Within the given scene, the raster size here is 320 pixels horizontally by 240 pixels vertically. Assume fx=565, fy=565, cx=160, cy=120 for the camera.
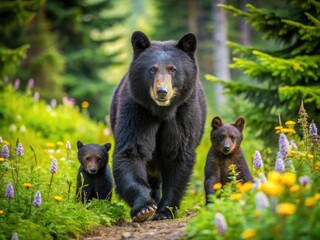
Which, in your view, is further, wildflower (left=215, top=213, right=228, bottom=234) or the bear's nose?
the bear's nose

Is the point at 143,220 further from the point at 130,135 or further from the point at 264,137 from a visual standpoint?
the point at 264,137

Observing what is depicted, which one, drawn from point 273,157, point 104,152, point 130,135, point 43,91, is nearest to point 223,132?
point 130,135

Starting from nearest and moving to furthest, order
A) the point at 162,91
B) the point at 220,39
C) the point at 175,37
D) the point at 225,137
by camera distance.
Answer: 1. the point at 162,91
2. the point at 225,137
3. the point at 220,39
4. the point at 175,37

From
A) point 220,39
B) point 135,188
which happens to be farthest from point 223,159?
point 220,39

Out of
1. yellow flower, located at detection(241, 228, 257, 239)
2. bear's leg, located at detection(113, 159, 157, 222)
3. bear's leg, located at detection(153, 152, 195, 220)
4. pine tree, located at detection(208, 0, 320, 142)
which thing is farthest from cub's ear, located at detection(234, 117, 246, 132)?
yellow flower, located at detection(241, 228, 257, 239)

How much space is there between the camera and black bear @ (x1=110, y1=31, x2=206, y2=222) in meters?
6.33

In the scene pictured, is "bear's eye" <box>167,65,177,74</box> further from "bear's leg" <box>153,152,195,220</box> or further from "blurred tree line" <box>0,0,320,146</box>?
"blurred tree line" <box>0,0,320,146</box>

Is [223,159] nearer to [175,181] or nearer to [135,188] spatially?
[175,181]

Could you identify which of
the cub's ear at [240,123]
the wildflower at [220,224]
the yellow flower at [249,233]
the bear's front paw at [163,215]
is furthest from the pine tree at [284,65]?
the yellow flower at [249,233]

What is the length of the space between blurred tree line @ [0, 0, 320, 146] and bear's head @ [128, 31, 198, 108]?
1.21m

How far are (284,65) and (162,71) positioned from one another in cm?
202

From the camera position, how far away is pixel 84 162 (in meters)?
6.81

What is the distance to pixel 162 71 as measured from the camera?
6332 mm

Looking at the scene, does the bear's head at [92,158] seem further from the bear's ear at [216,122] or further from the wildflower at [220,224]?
the wildflower at [220,224]
